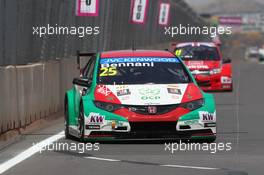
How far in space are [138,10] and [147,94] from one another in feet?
69.7

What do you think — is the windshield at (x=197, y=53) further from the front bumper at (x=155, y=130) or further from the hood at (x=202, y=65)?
the front bumper at (x=155, y=130)

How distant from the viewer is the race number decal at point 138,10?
1347 inches

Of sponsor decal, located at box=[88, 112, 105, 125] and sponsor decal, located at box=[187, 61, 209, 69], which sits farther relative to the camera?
sponsor decal, located at box=[187, 61, 209, 69]

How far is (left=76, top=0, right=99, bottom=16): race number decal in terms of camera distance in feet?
75.4

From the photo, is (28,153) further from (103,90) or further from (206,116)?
(206,116)

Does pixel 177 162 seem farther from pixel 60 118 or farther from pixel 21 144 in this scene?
pixel 60 118

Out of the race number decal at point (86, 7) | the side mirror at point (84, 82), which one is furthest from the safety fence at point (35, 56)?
the side mirror at point (84, 82)

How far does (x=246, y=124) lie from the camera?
1675 centimetres

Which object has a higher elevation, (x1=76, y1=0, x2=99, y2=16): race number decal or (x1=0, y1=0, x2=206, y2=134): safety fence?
(x1=76, y1=0, x2=99, y2=16): race number decal

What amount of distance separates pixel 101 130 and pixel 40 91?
175 inches

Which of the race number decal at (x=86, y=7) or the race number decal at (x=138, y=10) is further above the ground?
the race number decal at (x=86, y=7)

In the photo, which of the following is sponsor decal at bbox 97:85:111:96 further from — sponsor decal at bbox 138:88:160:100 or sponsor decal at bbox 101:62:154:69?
sponsor decal at bbox 101:62:154:69

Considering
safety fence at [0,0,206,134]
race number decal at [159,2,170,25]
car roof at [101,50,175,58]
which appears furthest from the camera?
race number decal at [159,2,170,25]

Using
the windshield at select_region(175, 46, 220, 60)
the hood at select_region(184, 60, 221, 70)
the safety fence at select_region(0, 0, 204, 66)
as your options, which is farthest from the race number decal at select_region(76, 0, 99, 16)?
the windshield at select_region(175, 46, 220, 60)
